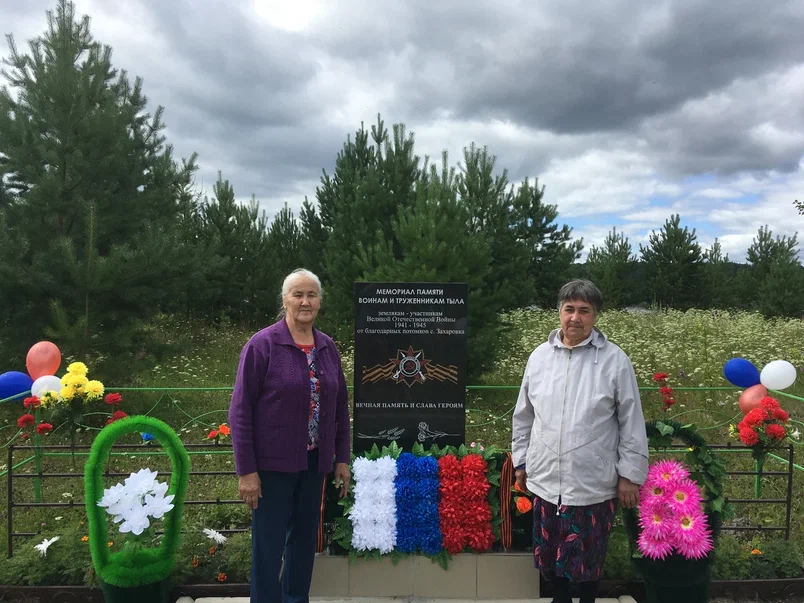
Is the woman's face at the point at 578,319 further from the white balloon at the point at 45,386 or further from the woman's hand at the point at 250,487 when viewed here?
the white balloon at the point at 45,386

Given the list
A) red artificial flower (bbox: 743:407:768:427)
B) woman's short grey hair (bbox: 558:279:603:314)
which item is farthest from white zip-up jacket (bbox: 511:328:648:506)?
red artificial flower (bbox: 743:407:768:427)

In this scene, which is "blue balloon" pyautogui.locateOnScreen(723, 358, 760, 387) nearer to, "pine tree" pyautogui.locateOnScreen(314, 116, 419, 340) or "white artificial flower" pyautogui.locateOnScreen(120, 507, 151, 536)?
"white artificial flower" pyautogui.locateOnScreen(120, 507, 151, 536)

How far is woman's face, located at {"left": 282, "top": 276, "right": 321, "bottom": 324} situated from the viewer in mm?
2578

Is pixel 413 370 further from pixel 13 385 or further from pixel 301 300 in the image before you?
pixel 13 385

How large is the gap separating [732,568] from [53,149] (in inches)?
328

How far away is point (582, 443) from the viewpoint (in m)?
2.48

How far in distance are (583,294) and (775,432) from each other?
2.06m

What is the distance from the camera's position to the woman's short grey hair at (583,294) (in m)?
2.57

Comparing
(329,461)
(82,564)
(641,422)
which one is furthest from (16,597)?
(641,422)

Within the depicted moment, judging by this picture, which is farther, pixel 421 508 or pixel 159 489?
pixel 421 508

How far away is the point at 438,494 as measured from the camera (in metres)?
3.27

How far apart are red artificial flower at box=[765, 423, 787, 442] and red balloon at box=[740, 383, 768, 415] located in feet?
5.04

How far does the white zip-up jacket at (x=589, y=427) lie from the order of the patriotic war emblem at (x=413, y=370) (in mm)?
1086

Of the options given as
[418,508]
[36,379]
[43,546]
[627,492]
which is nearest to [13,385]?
[36,379]
